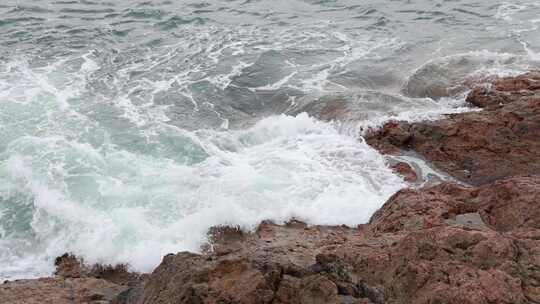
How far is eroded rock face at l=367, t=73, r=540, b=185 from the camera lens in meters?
11.0

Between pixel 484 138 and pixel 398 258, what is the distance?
6.73m

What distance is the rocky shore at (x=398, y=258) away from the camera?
5.32 metres

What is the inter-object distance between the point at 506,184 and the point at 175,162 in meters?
7.49

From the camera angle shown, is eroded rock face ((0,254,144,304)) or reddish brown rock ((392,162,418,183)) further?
reddish brown rock ((392,162,418,183))

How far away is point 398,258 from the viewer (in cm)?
590

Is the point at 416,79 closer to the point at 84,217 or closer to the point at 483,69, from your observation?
the point at 483,69

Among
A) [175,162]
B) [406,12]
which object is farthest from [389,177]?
[406,12]

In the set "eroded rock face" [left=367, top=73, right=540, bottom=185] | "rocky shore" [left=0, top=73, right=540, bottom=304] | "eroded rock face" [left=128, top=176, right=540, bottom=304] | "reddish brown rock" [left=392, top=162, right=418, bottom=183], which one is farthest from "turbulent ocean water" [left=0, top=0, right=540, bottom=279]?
"eroded rock face" [left=128, top=176, right=540, bottom=304]

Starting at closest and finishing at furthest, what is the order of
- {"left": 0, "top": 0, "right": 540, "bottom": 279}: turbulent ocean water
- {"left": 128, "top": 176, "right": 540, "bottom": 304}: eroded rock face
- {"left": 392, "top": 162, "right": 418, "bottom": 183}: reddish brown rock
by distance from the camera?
{"left": 128, "top": 176, "right": 540, "bottom": 304}: eroded rock face < {"left": 0, "top": 0, "right": 540, "bottom": 279}: turbulent ocean water < {"left": 392, "top": 162, "right": 418, "bottom": 183}: reddish brown rock

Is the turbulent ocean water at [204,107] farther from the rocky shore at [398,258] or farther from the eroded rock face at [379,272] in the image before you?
the eroded rock face at [379,272]

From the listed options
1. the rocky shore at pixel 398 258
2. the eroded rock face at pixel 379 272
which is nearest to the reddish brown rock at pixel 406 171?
the rocky shore at pixel 398 258

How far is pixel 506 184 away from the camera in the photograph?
25.5 feet

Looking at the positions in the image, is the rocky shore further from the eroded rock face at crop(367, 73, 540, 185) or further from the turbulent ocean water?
the turbulent ocean water

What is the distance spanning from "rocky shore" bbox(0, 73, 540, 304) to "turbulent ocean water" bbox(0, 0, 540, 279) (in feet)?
2.72
